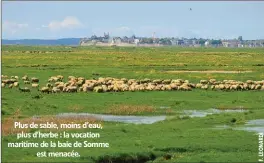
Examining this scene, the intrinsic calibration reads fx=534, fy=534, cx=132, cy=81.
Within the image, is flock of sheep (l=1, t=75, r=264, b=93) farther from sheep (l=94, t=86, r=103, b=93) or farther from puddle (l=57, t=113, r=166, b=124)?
puddle (l=57, t=113, r=166, b=124)

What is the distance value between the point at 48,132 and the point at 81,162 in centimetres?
507

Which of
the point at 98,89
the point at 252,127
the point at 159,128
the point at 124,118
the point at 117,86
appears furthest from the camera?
the point at 117,86

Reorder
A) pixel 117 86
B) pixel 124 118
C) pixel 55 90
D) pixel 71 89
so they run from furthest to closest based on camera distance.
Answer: pixel 117 86 → pixel 71 89 → pixel 55 90 → pixel 124 118

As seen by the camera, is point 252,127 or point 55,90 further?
point 55,90

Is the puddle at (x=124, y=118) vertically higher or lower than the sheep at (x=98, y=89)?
lower

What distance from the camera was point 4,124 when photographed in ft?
83.5

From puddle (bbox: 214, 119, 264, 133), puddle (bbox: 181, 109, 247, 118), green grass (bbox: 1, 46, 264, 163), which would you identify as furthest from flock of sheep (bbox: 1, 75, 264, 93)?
puddle (bbox: 214, 119, 264, 133)

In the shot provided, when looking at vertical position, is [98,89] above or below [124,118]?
above

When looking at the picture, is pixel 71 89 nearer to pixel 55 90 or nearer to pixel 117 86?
pixel 55 90

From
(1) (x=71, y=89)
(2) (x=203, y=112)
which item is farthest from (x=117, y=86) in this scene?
(2) (x=203, y=112)

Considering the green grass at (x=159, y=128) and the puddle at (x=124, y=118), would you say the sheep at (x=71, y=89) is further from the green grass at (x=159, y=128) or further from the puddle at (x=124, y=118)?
the puddle at (x=124, y=118)

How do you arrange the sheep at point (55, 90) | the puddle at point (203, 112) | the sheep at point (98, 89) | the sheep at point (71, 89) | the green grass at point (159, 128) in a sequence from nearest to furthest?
the green grass at point (159, 128), the puddle at point (203, 112), the sheep at point (55, 90), the sheep at point (71, 89), the sheep at point (98, 89)

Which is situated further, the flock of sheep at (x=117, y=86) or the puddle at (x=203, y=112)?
the flock of sheep at (x=117, y=86)

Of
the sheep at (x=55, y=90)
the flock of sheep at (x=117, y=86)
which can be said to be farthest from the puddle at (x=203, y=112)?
the sheep at (x=55, y=90)
